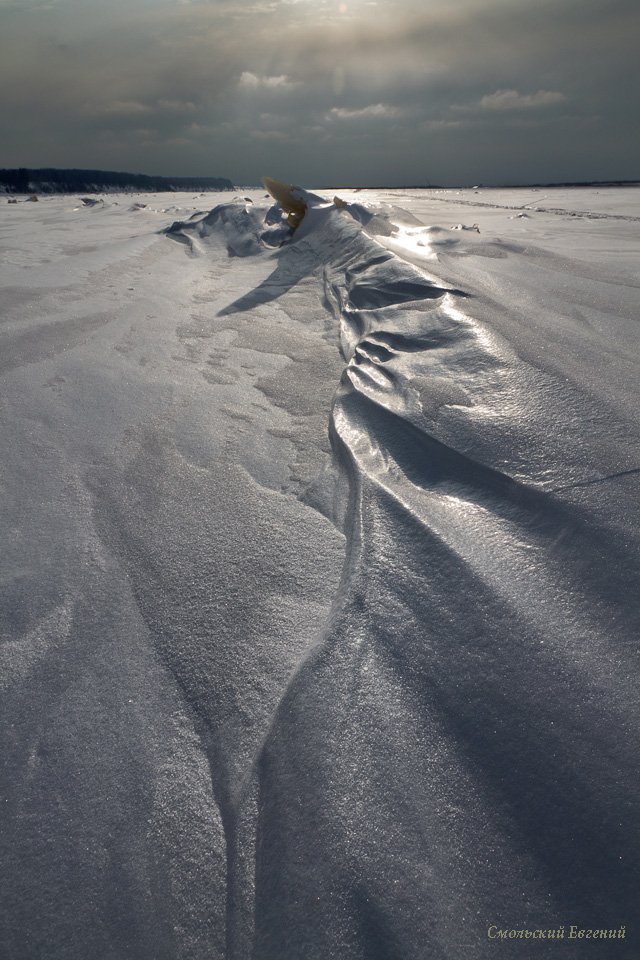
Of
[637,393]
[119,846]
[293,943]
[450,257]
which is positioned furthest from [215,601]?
[450,257]

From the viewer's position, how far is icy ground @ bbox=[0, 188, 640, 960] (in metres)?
0.53

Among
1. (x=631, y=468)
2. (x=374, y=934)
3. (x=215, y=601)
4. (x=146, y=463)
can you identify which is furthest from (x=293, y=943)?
(x=146, y=463)

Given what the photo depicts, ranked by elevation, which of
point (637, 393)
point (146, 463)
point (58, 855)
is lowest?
point (58, 855)

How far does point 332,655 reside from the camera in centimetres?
74

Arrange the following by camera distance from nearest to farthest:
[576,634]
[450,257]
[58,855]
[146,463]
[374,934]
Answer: [374,934] → [58,855] → [576,634] → [146,463] → [450,257]

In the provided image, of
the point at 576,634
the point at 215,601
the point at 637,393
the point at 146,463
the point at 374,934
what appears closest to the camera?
the point at 374,934

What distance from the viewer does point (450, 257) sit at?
2.68 meters

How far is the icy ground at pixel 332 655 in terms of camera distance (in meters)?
0.53

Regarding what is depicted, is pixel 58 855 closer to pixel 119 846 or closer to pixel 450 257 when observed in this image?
pixel 119 846

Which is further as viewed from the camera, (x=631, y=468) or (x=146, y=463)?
(x=146, y=463)

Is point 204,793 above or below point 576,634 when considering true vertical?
below

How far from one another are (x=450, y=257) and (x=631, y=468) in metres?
2.05

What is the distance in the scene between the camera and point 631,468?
0.94m

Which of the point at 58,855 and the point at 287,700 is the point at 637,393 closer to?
the point at 287,700
